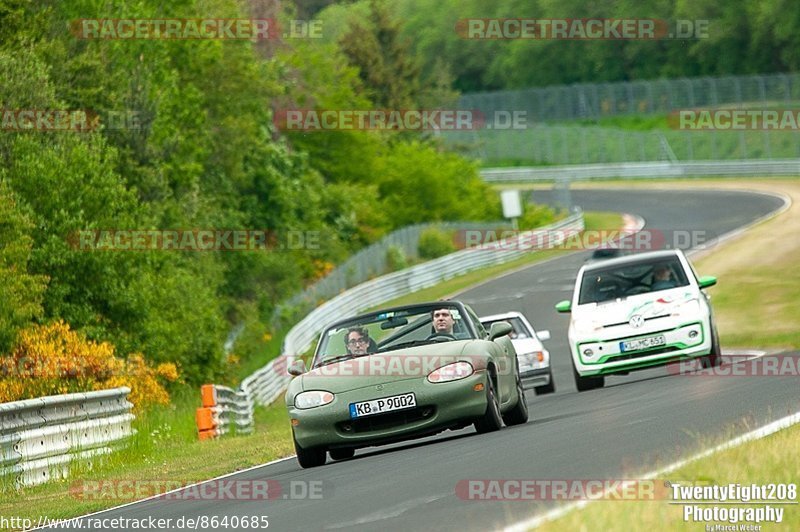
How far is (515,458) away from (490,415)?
272 cm

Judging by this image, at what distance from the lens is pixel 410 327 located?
14.2 m

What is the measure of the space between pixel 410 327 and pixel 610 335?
607 centimetres

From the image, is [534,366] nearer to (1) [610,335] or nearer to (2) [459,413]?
(1) [610,335]

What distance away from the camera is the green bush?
63969 millimetres

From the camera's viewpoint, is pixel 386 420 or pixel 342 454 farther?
pixel 342 454

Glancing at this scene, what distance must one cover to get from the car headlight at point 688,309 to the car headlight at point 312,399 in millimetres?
7560

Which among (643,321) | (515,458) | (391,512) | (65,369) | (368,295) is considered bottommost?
(391,512)

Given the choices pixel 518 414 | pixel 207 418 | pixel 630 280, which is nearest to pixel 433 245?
pixel 207 418

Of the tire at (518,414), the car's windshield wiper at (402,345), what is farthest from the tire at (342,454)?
the tire at (518,414)

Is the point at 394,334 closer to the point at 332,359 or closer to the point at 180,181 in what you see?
the point at 332,359

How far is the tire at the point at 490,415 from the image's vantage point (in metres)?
13.4

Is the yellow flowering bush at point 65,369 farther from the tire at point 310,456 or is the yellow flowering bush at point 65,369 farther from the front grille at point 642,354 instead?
the tire at point 310,456

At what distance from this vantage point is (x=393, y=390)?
13.1 meters

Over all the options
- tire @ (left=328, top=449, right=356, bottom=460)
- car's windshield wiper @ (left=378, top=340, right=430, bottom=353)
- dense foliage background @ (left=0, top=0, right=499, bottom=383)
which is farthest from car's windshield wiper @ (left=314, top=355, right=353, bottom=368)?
dense foliage background @ (left=0, top=0, right=499, bottom=383)
